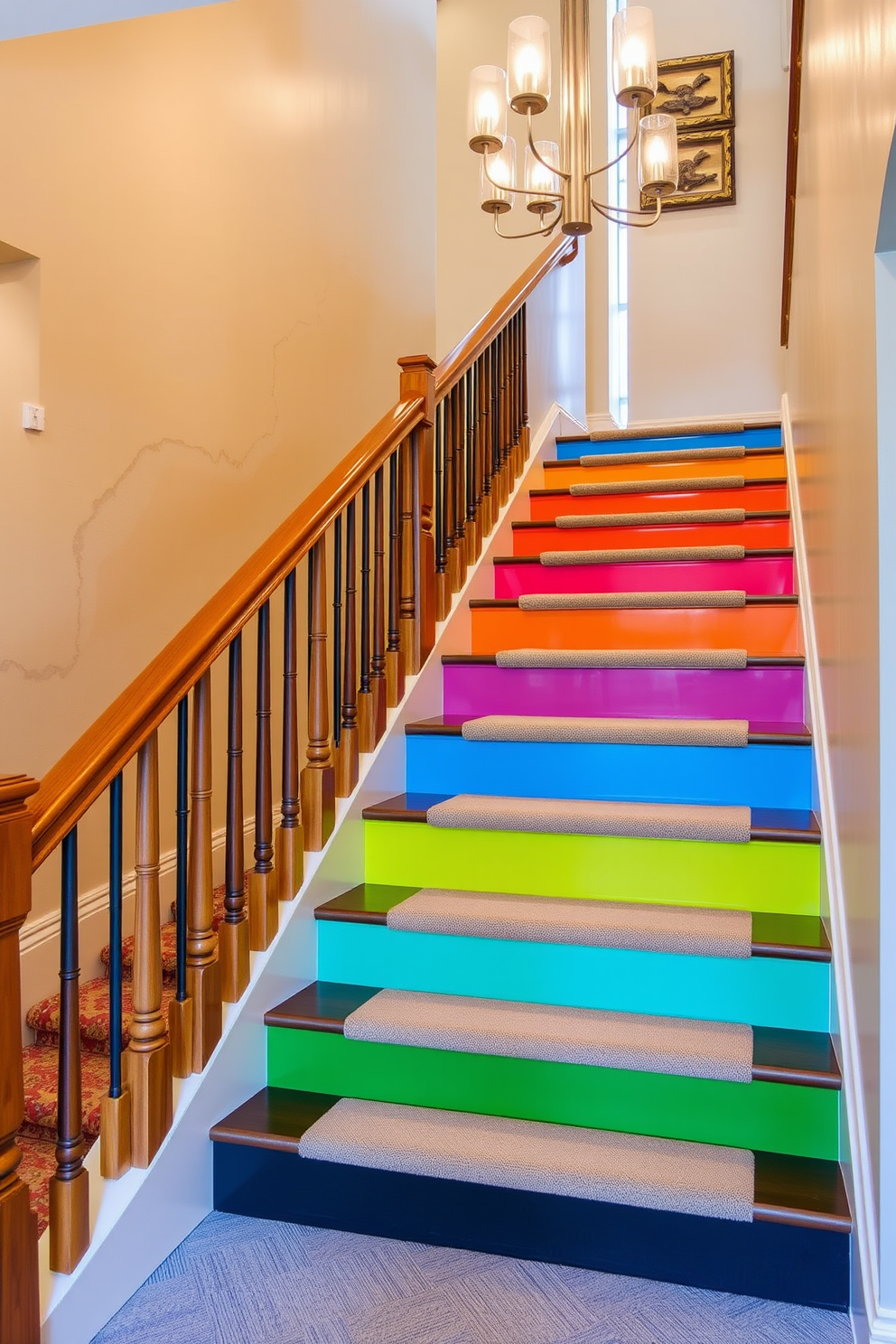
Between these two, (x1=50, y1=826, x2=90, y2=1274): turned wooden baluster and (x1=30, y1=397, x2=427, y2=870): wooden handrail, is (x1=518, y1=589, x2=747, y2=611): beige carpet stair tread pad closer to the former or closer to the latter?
(x1=30, y1=397, x2=427, y2=870): wooden handrail

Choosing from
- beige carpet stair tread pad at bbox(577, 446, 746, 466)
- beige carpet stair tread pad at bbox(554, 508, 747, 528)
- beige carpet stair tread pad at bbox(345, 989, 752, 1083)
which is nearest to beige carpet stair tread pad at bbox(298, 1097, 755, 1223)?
beige carpet stair tread pad at bbox(345, 989, 752, 1083)

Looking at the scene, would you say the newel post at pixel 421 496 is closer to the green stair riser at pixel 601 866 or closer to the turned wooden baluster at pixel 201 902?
the green stair riser at pixel 601 866

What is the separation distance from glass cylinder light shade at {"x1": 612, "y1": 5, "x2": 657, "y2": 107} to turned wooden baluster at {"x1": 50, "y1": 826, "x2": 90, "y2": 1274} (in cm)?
294

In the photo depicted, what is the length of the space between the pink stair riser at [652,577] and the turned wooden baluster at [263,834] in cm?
144

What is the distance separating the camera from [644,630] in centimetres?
279

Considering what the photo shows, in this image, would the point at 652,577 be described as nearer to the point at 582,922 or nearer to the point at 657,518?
the point at 657,518

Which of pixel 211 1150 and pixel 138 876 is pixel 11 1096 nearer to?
pixel 138 876

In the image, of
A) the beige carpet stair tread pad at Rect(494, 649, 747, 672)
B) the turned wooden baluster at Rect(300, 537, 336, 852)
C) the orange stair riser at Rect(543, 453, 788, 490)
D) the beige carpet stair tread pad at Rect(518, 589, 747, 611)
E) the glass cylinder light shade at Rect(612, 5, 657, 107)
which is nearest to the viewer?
the turned wooden baluster at Rect(300, 537, 336, 852)

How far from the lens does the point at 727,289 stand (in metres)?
5.50

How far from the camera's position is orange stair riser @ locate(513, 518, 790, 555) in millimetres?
3141

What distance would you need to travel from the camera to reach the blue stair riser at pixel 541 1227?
4.65 feet

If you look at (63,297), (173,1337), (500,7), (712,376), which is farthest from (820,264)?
(500,7)

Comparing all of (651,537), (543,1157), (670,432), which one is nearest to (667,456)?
(670,432)

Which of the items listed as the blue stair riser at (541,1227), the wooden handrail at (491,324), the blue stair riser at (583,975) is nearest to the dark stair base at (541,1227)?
the blue stair riser at (541,1227)
